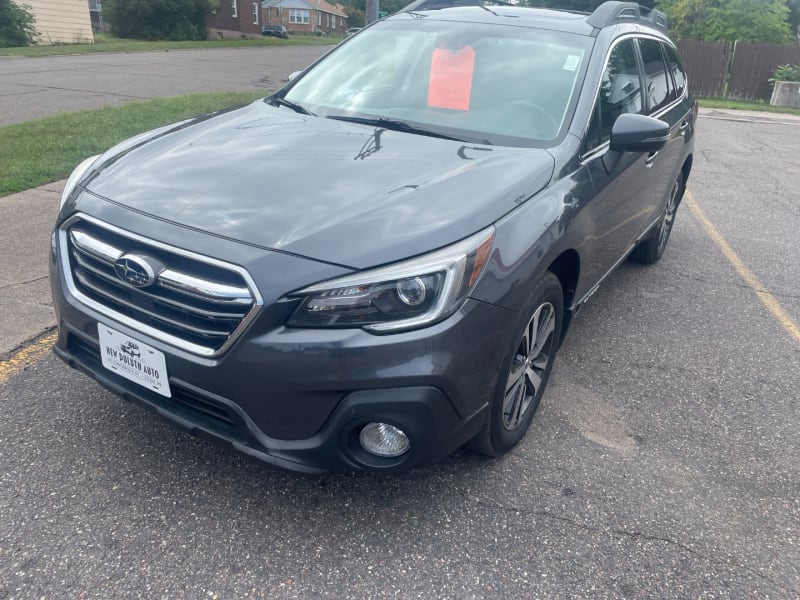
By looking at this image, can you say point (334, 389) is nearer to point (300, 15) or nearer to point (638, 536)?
point (638, 536)

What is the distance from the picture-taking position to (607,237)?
3.55 m

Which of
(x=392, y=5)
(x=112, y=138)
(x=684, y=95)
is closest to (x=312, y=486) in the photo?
(x=684, y=95)

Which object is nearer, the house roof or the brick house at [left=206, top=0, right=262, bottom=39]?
the brick house at [left=206, top=0, right=262, bottom=39]

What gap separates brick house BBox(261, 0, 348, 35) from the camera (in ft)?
250

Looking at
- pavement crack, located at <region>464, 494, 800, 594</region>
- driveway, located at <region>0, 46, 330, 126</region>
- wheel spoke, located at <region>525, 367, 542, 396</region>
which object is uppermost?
driveway, located at <region>0, 46, 330, 126</region>

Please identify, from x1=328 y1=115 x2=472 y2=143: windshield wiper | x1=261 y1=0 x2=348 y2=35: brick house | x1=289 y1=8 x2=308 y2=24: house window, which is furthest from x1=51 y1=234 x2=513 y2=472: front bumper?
x1=289 y1=8 x2=308 y2=24: house window

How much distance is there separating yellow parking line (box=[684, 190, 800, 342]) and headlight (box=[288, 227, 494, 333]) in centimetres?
319

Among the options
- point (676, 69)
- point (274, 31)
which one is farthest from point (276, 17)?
point (676, 69)

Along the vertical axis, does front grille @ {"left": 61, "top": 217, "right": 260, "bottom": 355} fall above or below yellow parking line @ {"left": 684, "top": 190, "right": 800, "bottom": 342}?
A: above

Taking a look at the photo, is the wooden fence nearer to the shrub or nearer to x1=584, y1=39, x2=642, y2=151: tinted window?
Result: the shrub

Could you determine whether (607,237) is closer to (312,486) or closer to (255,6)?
(312,486)

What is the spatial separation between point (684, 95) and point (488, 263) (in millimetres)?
4075

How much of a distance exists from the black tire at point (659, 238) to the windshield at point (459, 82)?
6.86ft

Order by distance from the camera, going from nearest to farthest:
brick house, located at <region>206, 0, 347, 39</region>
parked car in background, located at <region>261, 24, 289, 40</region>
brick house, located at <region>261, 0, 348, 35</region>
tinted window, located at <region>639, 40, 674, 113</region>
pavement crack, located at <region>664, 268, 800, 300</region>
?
tinted window, located at <region>639, 40, 674, 113</region>
pavement crack, located at <region>664, 268, 800, 300</region>
parked car in background, located at <region>261, 24, 289, 40</region>
brick house, located at <region>206, 0, 347, 39</region>
brick house, located at <region>261, 0, 348, 35</region>
